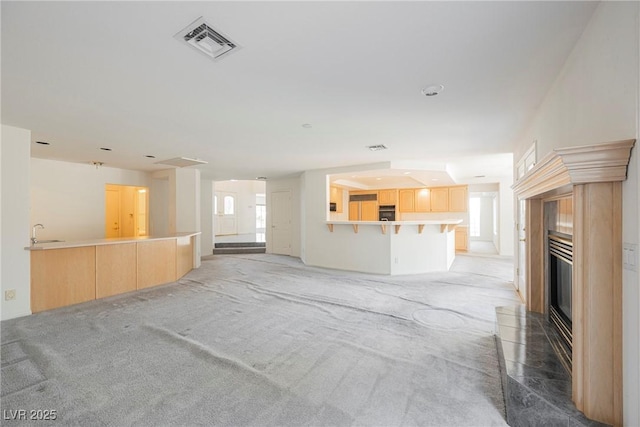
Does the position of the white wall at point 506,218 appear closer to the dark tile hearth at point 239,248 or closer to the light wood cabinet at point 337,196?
the light wood cabinet at point 337,196

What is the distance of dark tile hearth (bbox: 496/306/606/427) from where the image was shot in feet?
4.60

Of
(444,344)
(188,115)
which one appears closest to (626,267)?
(444,344)

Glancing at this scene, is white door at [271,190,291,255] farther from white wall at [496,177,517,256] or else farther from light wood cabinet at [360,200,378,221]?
white wall at [496,177,517,256]

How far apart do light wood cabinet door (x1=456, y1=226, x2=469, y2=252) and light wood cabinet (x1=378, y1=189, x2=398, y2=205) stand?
7.48ft

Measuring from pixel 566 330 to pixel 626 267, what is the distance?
1164 millimetres

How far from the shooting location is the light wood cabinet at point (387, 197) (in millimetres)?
9750

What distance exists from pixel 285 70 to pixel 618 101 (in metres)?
1.93

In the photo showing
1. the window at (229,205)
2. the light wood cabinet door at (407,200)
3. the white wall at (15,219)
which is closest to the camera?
the white wall at (15,219)

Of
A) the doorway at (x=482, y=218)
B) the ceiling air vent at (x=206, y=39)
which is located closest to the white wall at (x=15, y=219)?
the ceiling air vent at (x=206, y=39)

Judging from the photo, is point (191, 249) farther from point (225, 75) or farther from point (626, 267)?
point (626, 267)

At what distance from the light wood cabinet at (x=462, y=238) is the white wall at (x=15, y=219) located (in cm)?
992

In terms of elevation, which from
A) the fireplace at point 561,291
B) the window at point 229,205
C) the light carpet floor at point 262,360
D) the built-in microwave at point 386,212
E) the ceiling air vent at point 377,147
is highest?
the ceiling air vent at point 377,147

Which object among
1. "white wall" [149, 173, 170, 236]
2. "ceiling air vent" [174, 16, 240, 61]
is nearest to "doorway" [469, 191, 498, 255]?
"white wall" [149, 173, 170, 236]

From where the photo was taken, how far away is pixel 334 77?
219cm
